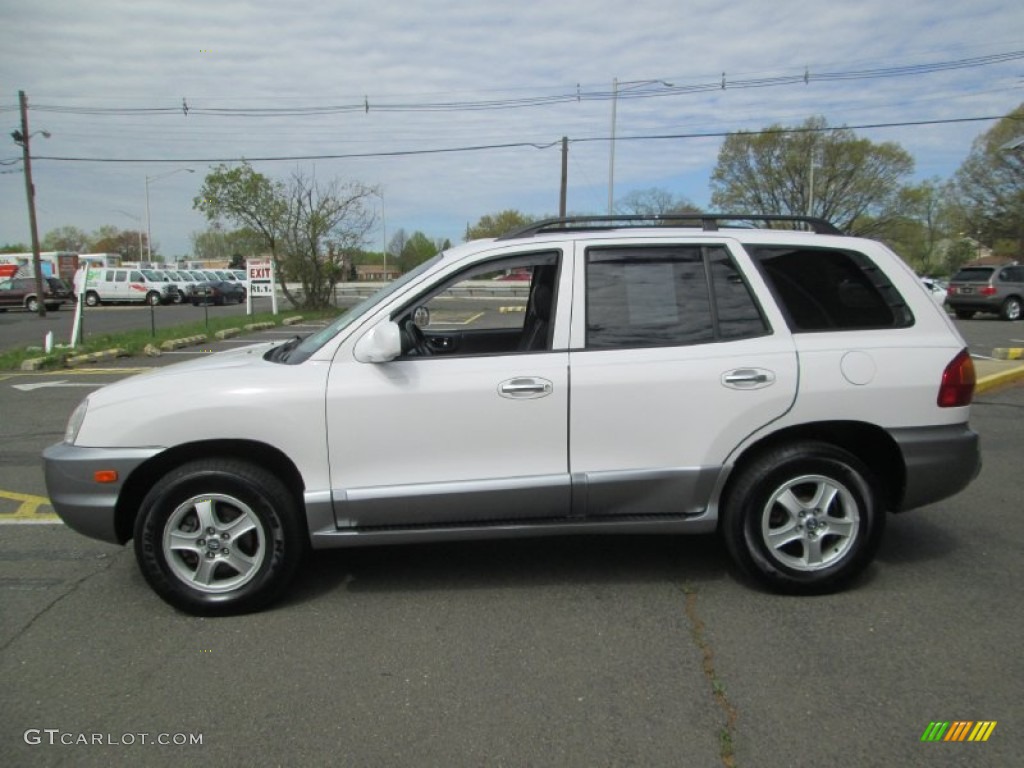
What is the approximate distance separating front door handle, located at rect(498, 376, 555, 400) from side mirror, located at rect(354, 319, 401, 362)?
1.68 feet

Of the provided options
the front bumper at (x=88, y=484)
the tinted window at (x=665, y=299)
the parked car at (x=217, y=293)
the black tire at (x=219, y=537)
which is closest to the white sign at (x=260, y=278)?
the parked car at (x=217, y=293)

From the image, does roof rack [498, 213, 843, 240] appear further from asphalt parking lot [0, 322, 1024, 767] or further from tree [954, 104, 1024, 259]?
tree [954, 104, 1024, 259]

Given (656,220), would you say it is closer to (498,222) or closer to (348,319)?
(348,319)

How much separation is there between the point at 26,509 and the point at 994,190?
5541cm

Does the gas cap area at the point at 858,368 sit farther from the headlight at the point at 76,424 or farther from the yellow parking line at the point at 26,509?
the yellow parking line at the point at 26,509

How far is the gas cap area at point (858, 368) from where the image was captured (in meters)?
3.54

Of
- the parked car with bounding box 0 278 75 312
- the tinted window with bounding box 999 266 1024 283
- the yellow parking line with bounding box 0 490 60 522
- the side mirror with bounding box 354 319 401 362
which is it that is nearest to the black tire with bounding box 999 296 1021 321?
the tinted window with bounding box 999 266 1024 283

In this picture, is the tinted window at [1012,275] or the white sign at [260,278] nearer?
the tinted window at [1012,275]

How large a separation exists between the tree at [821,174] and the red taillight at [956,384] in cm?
5162

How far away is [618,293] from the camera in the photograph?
3635 mm

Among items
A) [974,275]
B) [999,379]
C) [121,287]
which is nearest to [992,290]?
[974,275]

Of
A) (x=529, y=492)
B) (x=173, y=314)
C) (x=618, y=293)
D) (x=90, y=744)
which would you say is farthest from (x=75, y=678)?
(x=173, y=314)

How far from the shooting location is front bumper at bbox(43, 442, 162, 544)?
3365 millimetres

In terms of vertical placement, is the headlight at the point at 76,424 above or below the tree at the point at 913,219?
below
